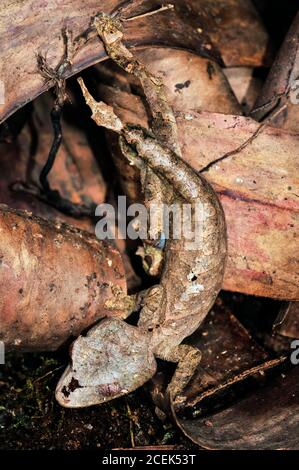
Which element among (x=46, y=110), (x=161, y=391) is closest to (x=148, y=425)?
(x=161, y=391)

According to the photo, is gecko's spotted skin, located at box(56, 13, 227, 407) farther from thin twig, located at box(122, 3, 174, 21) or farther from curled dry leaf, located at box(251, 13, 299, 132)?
curled dry leaf, located at box(251, 13, 299, 132)

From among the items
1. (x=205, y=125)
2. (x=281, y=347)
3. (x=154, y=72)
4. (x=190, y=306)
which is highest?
(x=154, y=72)

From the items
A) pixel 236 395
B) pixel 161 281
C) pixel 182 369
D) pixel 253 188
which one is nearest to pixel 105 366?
pixel 182 369

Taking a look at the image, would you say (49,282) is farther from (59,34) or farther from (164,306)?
(59,34)

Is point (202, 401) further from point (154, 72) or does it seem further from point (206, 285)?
point (154, 72)

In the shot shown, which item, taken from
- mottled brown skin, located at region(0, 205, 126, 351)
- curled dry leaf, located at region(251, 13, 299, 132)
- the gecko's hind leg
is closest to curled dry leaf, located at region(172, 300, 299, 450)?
the gecko's hind leg

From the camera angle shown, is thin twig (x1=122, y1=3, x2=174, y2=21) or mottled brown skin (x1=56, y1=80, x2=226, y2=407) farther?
thin twig (x1=122, y1=3, x2=174, y2=21)
